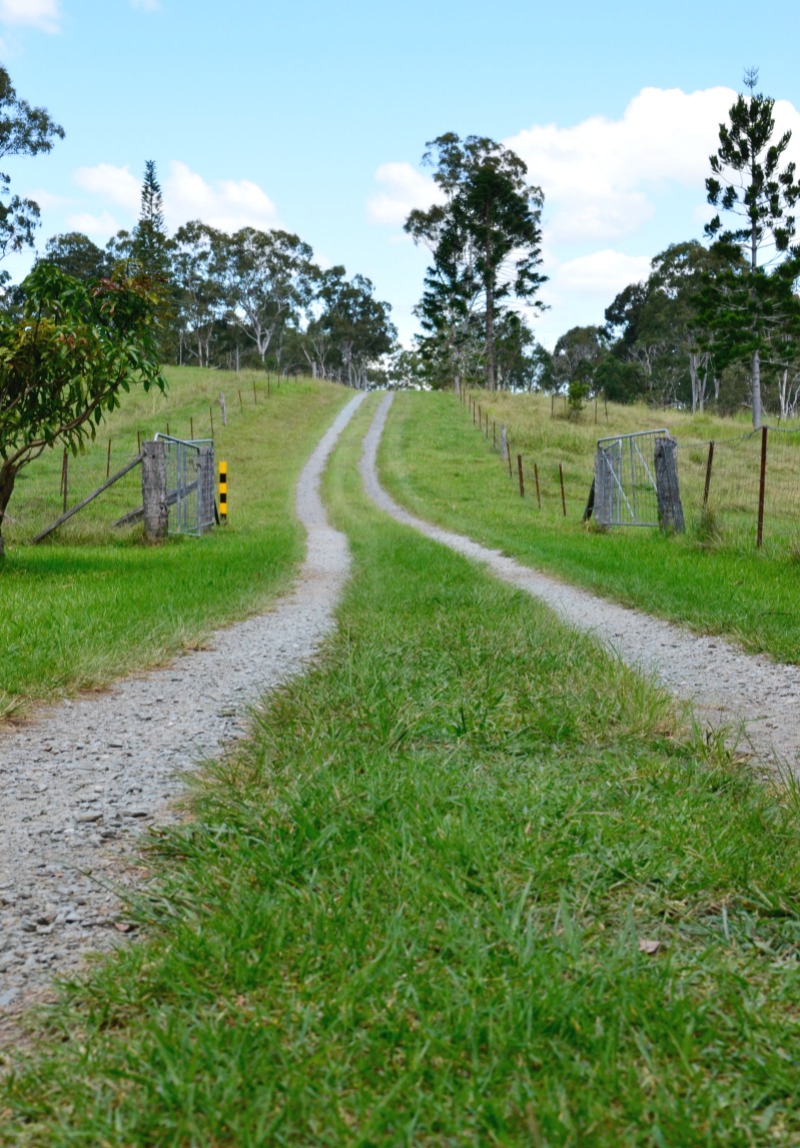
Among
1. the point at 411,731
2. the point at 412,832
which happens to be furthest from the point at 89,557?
the point at 412,832

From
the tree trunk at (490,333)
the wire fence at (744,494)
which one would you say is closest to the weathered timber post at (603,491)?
the wire fence at (744,494)

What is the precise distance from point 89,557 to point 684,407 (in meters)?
65.8

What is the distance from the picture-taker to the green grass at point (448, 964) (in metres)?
1.55

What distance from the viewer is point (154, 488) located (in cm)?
1500

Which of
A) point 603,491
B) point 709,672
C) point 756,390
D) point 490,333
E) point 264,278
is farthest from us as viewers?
point 264,278

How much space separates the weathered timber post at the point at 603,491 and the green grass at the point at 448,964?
563 inches

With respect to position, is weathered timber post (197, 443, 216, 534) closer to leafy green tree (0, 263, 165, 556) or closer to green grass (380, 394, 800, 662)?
green grass (380, 394, 800, 662)

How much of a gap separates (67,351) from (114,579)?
2673mm

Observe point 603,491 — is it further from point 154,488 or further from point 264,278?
point 264,278

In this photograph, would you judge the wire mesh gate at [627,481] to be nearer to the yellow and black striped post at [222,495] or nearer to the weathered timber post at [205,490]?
the yellow and black striped post at [222,495]

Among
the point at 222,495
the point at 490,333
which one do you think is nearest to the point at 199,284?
the point at 490,333

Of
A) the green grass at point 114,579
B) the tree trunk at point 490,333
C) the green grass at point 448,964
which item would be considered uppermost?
the tree trunk at point 490,333

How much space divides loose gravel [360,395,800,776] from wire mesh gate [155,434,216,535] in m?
8.69

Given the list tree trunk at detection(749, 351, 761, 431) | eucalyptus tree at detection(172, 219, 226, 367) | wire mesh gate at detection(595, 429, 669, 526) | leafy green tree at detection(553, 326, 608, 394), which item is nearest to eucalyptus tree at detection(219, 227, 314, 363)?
eucalyptus tree at detection(172, 219, 226, 367)
